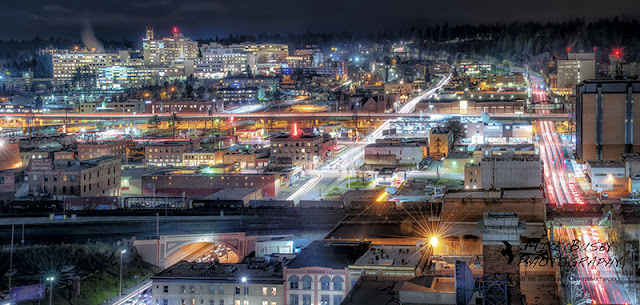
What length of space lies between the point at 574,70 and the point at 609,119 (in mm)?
24182

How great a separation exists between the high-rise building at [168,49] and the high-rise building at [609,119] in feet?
157

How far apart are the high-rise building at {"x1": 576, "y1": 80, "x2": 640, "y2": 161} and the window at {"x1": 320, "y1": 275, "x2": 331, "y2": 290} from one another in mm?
14976

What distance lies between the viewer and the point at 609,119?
955 inches

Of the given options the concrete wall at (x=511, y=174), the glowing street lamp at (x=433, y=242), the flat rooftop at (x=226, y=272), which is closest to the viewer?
the flat rooftop at (x=226, y=272)

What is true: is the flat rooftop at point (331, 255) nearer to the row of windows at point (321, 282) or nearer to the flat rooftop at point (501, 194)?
the row of windows at point (321, 282)

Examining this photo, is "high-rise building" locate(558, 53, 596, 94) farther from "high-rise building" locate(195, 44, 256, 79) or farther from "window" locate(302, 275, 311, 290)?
"window" locate(302, 275, 311, 290)

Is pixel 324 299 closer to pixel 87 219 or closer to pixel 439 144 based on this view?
pixel 87 219

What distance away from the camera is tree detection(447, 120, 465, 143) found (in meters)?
31.5

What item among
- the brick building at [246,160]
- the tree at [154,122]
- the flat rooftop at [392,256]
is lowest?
the flat rooftop at [392,256]

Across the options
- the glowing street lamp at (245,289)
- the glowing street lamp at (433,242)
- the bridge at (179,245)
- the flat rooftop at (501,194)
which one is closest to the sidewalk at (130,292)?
the bridge at (179,245)

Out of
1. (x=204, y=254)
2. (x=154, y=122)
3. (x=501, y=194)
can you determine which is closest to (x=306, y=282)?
(x=501, y=194)

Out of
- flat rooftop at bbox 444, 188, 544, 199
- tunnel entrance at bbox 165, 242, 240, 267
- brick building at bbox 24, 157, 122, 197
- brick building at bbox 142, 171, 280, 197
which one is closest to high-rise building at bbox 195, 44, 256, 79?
brick building at bbox 142, 171, 280, 197

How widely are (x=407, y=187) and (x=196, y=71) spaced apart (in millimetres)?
48677

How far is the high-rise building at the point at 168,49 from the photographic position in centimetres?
6906
